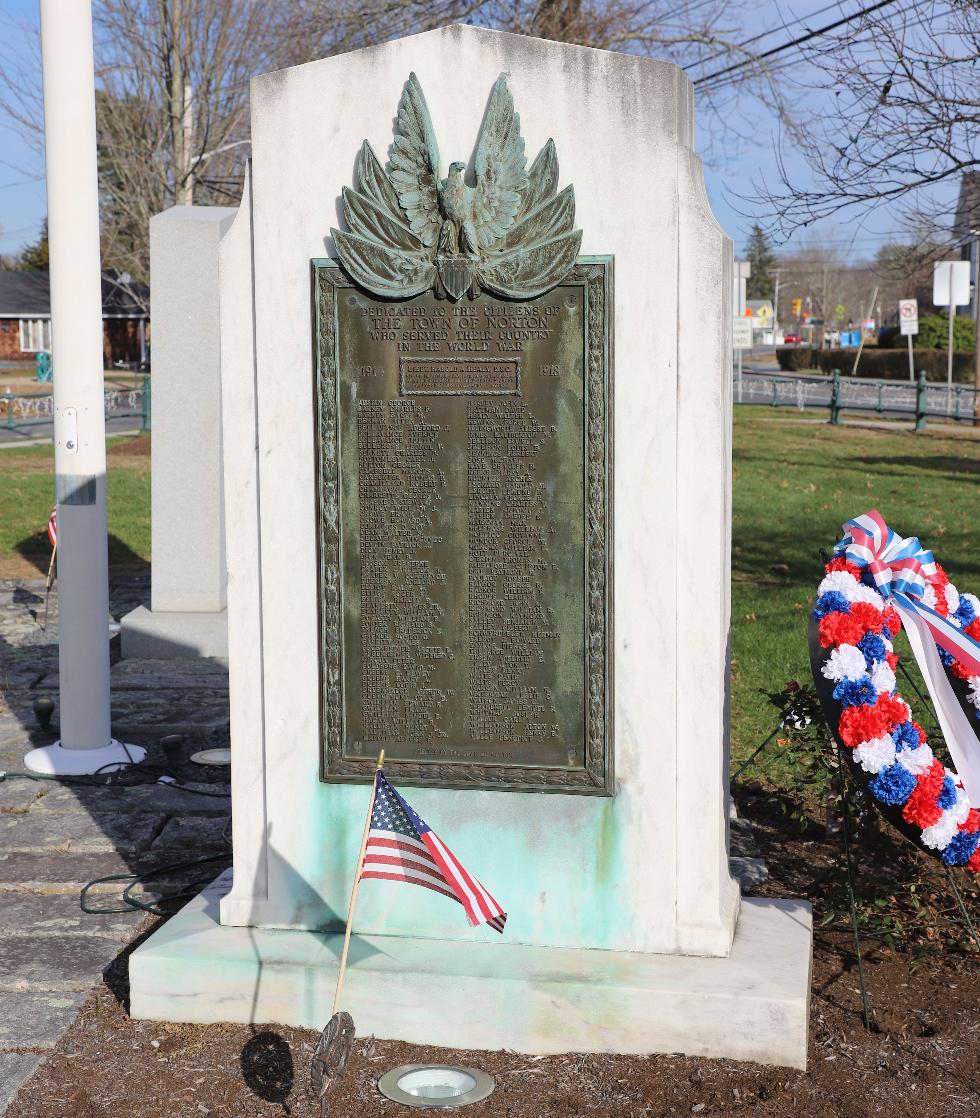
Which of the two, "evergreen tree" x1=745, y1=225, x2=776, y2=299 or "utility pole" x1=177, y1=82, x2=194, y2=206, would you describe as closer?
"utility pole" x1=177, y1=82, x2=194, y2=206

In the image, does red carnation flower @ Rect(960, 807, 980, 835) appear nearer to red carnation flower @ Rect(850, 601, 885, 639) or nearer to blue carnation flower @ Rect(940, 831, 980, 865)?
blue carnation flower @ Rect(940, 831, 980, 865)

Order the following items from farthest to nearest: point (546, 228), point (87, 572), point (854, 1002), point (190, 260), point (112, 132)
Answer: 1. point (112, 132)
2. point (190, 260)
3. point (87, 572)
4. point (854, 1002)
5. point (546, 228)

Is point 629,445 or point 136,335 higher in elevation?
point 136,335

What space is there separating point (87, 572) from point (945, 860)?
184 inches

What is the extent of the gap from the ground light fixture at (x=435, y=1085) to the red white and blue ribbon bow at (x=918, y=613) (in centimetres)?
198

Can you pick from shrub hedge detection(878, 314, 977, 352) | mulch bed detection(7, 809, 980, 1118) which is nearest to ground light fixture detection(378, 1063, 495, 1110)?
mulch bed detection(7, 809, 980, 1118)

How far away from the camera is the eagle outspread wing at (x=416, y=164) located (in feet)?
14.7

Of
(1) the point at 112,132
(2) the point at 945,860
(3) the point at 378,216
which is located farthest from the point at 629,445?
(1) the point at 112,132

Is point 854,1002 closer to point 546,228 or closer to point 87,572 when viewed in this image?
point 546,228

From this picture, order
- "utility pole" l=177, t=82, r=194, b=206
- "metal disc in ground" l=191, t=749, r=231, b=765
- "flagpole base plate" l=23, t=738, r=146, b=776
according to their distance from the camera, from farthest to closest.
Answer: "utility pole" l=177, t=82, r=194, b=206 → "metal disc in ground" l=191, t=749, r=231, b=765 → "flagpole base plate" l=23, t=738, r=146, b=776

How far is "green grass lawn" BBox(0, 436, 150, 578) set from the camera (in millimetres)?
15039

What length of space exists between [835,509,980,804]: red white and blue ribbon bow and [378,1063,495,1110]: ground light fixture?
1.98 meters

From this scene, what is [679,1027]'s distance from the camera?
4363 millimetres

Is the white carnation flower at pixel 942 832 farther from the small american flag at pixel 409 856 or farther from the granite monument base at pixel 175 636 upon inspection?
the granite monument base at pixel 175 636
